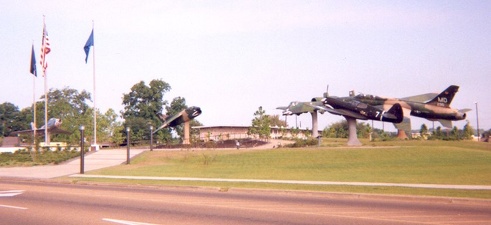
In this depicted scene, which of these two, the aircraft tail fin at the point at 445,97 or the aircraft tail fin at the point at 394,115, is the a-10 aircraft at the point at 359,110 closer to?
the aircraft tail fin at the point at 394,115

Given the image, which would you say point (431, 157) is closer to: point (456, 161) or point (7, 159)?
point (456, 161)

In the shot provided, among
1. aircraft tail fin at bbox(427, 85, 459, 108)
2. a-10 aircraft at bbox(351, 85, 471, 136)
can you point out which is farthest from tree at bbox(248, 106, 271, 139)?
aircraft tail fin at bbox(427, 85, 459, 108)

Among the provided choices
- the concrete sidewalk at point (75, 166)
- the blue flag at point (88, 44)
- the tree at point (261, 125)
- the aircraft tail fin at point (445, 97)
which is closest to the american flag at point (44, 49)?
the blue flag at point (88, 44)

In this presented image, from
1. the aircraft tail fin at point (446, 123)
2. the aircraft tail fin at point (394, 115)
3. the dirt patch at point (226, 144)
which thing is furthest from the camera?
the aircraft tail fin at point (446, 123)

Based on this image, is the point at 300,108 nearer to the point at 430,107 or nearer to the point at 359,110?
the point at 359,110

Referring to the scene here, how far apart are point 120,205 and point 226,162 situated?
2243cm

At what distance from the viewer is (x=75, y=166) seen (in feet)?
137

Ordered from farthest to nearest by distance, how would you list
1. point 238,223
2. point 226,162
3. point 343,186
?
point 226,162
point 343,186
point 238,223

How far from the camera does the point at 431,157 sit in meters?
35.8

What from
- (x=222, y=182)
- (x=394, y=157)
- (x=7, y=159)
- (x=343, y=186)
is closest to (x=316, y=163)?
(x=394, y=157)

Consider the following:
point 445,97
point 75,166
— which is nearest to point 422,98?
point 445,97

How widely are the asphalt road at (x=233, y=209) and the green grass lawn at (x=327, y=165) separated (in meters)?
3.92

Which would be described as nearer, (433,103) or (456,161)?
(456,161)

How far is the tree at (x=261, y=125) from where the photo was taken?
5988 centimetres
